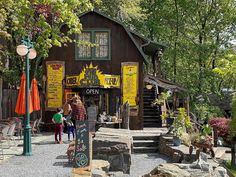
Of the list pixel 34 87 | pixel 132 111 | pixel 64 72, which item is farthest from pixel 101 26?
pixel 34 87

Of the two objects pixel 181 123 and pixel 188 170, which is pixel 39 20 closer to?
pixel 188 170

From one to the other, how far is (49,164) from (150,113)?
1372cm

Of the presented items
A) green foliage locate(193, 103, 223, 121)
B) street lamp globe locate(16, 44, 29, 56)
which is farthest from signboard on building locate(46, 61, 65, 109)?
green foliage locate(193, 103, 223, 121)

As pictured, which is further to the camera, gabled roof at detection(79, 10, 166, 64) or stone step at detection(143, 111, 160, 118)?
stone step at detection(143, 111, 160, 118)

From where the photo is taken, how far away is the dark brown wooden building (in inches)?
890

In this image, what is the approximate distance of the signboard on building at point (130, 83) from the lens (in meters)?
22.7

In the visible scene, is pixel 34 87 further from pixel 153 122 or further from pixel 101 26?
pixel 153 122

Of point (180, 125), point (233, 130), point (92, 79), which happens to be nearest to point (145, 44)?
point (92, 79)

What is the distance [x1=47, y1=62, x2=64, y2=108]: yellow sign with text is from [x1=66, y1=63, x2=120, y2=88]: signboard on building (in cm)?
55

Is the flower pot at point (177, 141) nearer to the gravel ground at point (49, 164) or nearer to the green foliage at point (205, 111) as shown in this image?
the gravel ground at point (49, 164)

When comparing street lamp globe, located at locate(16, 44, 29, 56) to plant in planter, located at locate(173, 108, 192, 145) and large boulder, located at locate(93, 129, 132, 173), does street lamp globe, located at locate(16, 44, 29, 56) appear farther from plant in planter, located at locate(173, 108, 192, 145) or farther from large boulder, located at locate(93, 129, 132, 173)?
plant in planter, located at locate(173, 108, 192, 145)

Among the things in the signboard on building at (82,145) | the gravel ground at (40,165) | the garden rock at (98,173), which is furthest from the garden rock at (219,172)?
the gravel ground at (40,165)

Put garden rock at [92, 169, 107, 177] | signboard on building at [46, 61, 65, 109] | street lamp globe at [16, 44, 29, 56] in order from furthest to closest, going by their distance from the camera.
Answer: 1. signboard on building at [46, 61, 65, 109]
2. street lamp globe at [16, 44, 29, 56]
3. garden rock at [92, 169, 107, 177]

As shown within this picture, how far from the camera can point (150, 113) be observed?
82.9 feet
